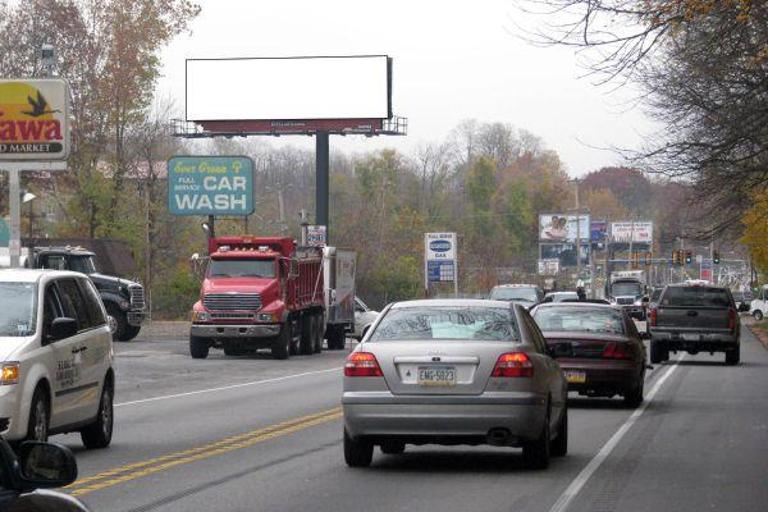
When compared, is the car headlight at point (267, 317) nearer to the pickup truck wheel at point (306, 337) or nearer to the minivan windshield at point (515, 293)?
the pickup truck wheel at point (306, 337)

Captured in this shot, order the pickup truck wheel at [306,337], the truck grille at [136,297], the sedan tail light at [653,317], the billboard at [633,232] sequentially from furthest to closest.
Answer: the billboard at [633,232]
the truck grille at [136,297]
the pickup truck wheel at [306,337]
the sedan tail light at [653,317]

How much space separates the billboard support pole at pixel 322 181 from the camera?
236ft

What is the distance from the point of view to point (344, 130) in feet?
244

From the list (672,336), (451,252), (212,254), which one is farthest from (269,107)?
(672,336)

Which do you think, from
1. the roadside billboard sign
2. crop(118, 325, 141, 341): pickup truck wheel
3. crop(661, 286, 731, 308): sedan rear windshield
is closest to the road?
crop(661, 286, 731, 308): sedan rear windshield

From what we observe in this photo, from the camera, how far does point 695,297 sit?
38.3 m

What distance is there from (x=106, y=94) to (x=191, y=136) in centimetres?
718

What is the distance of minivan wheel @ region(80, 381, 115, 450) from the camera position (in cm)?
1597

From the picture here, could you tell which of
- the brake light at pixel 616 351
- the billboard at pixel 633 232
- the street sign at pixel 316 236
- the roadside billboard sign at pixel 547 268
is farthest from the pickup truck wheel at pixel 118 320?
the billboard at pixel 633 232

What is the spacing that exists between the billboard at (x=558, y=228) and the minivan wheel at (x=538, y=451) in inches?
4964

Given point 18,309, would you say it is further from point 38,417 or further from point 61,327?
point 38,417

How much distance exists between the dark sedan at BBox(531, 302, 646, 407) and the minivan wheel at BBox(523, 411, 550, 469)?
7.81m

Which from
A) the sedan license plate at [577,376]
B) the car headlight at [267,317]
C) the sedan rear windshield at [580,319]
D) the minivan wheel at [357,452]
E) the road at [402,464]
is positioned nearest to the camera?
the road at [402,464]

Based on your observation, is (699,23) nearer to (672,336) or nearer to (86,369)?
(86,369)
